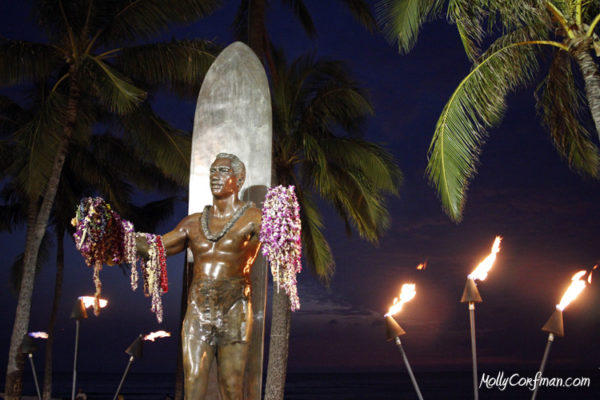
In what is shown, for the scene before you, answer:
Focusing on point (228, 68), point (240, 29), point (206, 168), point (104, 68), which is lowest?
point (206, 168)

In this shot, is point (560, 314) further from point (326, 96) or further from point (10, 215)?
point (10, 215)

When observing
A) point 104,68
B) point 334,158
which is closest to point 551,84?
point 334,158

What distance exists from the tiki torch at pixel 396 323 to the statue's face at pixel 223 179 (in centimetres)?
155

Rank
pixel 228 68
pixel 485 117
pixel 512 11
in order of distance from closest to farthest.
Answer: pixel 228 68
pixel 512 11
pixel 485 117

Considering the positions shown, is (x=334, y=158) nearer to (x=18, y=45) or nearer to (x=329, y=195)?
(x=329, y=195)

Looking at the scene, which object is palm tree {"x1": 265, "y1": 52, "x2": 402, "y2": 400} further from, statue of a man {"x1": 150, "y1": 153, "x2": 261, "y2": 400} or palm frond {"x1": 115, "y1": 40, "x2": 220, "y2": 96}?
statue of a man {"x1": 150, "y1": 153, "x2": 261, "y2": 400}

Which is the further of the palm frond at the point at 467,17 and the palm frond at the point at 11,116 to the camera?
the palm frond at the point at 11,116

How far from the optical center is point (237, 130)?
5367 mm

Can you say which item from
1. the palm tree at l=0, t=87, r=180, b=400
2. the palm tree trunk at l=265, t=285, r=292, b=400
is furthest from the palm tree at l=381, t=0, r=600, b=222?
the palm tree at l=0, t=87, r=180, b=400

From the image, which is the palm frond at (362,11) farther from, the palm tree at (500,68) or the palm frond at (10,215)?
the palm frond at (10,215)

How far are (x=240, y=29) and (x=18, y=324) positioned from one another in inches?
340

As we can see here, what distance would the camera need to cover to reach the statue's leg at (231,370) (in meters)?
4.19

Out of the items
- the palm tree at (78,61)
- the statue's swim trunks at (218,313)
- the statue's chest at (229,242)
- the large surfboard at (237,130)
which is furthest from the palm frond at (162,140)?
the statue's swim trunks at (218,313)

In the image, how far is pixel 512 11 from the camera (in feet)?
26.6
